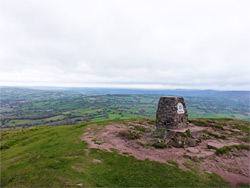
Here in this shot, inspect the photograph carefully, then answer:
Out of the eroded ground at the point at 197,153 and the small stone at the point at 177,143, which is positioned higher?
the small stone at the point at 177,143

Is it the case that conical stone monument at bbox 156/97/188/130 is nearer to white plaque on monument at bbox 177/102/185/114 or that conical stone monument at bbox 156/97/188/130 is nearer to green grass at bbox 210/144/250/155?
white plaque on monument at bbox 177/102/185/114

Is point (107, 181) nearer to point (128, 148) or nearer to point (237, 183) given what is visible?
point (128, 148)

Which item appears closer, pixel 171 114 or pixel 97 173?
pixel 97 173

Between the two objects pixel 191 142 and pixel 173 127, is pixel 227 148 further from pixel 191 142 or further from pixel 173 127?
pixel 173 127

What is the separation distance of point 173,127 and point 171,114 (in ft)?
8.15

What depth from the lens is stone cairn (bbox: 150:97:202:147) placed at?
1986cm

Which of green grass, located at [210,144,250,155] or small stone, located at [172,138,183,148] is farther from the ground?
small stone, located at [172,138,183,148]

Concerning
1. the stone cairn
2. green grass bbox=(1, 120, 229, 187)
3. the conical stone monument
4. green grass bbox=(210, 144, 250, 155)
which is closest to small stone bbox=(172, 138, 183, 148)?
the stone cairn

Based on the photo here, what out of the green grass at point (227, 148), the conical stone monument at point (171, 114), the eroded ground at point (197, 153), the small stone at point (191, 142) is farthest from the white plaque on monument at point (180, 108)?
the green grass at point (227, 148)

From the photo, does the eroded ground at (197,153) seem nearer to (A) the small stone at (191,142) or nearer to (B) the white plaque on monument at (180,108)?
(A) the small stone at (191,142)

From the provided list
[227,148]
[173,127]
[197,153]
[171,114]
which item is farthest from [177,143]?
[227,148]

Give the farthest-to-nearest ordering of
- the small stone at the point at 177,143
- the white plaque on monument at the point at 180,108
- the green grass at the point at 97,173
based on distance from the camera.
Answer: the white plaque on monument at the point at 180,108 < the small stone at the point at 177,143 < the green grass at the point at 97,173

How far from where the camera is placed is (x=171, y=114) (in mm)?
23000

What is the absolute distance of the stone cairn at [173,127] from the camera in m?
19.9
